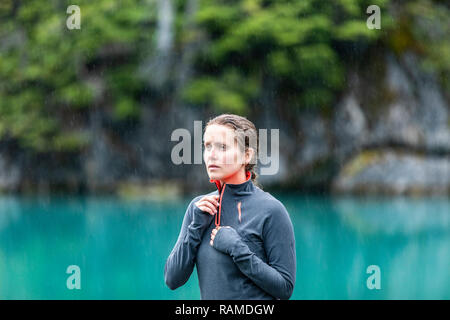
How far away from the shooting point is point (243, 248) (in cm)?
163

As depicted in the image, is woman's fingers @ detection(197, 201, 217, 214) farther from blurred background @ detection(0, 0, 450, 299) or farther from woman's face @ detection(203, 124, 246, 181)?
blurred background @ detection(0, 0, 450, 299)

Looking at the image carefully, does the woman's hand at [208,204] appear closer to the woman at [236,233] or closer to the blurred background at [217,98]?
the woman at [236,233]

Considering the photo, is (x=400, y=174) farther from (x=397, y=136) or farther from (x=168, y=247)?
(x=168, y=247)

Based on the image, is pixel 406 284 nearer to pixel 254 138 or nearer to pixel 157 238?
pixel 157 238

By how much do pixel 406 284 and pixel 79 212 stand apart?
8.96 meters

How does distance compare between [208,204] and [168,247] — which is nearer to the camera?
[208,204]

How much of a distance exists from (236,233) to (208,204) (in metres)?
0.12

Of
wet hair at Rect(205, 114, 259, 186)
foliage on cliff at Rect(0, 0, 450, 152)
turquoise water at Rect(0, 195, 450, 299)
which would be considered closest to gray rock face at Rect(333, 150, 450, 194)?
turquoise water at Rect(0, 195, 450, 299)

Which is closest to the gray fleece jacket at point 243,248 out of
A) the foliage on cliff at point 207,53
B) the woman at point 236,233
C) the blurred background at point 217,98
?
the woman at point 236,233

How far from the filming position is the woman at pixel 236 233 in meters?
1.65

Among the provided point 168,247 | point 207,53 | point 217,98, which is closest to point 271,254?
point 168,247

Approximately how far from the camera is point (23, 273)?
8.10 meters

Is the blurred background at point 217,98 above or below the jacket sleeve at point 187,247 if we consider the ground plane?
above
